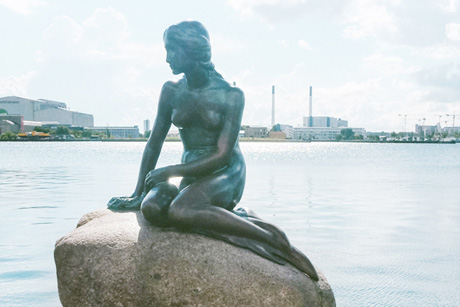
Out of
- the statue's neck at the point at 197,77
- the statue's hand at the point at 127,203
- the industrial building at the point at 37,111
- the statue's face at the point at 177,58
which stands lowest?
the statue's hand at the point at 127,203

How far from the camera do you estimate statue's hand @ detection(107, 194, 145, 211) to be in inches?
252

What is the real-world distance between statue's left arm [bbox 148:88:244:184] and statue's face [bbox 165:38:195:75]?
0.49 m

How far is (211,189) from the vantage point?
572 cm

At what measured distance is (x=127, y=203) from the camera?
6.44 metres

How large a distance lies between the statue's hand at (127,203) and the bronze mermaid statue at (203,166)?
0.01 m

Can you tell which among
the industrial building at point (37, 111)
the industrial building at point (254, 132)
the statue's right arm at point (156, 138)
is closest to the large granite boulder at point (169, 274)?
the statue's right arm at point (156, 138)

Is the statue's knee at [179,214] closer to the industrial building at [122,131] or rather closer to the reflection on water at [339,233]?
the reflection on water at [339,233]

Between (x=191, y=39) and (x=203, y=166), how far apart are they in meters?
1.24

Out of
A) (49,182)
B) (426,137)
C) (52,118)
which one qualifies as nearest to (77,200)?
(49,182)

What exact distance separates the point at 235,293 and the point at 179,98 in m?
2.08

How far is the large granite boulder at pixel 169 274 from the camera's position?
5312 millimetres

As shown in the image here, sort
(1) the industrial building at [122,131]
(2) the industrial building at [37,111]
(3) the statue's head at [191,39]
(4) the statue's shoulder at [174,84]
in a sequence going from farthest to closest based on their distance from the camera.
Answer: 1. (1) the industrial building at [122,131]
2. (2) the industrial building at [37,111]
3. (4) the statue's shoulder at [174,84]
4. (3) the statue's head at [191,39]

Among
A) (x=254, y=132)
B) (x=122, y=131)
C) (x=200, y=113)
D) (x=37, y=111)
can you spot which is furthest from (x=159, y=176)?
(x=37, y=111)

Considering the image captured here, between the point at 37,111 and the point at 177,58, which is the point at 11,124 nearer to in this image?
the point at 37,111
